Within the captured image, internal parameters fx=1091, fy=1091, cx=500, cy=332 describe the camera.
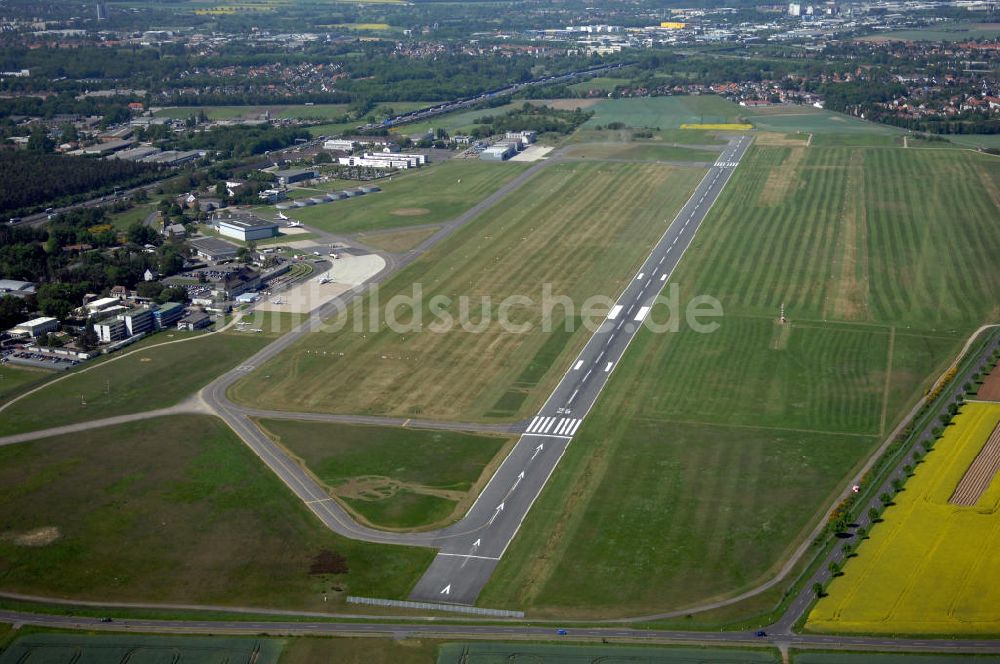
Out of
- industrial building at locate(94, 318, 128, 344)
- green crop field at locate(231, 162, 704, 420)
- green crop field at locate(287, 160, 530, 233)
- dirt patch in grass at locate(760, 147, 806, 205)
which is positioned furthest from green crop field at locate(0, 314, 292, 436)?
dirt patch in grass at locate(760, 147, 806, 205)

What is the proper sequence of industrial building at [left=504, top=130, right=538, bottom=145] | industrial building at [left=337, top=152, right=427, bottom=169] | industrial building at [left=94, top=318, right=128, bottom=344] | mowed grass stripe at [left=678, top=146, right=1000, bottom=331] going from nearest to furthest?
industrial building at [left=94, top=318, right=128, bottom=344]
mowed grass stripe at [left=678, top=146, right=1000, bottom=331]
industrial building at [left=337, top=152, right=427, bottom=169]
industrial building at [left=504, top=130, right=538, bottom=145]

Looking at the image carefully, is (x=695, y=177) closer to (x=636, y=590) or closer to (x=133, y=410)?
(x=133, y=410)

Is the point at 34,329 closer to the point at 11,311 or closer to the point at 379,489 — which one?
the point at 11,311

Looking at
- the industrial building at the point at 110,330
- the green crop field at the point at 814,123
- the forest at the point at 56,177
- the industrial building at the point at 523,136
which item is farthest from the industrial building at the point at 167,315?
the green crop field at the point at 814,123

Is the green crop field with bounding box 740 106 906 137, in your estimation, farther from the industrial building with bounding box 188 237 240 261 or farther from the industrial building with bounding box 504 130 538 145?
the industrial building with bounding box 188 237 240 261

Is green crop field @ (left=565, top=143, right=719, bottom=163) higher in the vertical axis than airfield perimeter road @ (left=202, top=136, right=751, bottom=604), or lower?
higher

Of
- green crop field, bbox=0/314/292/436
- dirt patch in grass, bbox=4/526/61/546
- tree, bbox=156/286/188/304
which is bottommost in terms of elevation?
green crop field, bbox=0/314/292/436

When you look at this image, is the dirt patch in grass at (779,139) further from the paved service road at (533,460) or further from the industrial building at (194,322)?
the industrial building at (194,322)
